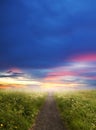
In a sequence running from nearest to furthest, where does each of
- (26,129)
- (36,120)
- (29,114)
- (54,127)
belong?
(26,129)
(54,127)
(36,120)
(29,114)

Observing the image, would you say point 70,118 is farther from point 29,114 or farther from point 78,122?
point 29,114

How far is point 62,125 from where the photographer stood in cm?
2120

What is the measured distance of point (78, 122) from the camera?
20.9 m

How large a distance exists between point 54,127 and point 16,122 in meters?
3.22

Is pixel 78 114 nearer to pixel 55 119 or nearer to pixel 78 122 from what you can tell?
pixel 55 119

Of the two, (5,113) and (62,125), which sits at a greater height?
(5,113)

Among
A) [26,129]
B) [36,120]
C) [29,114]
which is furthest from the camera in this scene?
[29,114]

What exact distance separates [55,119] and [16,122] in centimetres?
554

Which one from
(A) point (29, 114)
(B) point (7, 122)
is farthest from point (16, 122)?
(A) point (29, 114)

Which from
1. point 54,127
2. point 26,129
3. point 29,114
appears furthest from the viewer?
point 29,114

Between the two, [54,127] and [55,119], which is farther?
[55,119]

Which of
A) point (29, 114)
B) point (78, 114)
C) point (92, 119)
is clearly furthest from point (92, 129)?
point (29, 114)

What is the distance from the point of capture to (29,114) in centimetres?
2456

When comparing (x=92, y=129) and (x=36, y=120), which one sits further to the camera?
(x=36, y=120)
